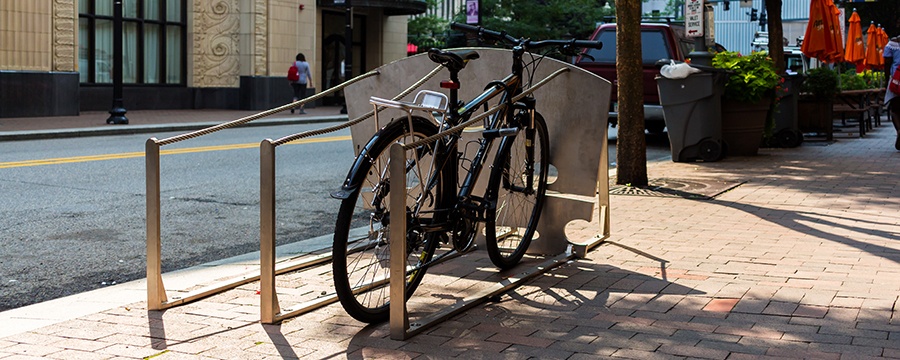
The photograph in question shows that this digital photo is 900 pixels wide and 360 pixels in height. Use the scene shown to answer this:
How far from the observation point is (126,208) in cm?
936

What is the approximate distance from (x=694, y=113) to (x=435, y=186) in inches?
338

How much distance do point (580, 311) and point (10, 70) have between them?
20.4 meters

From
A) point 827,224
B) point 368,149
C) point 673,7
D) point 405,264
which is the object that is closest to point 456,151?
point 368,149

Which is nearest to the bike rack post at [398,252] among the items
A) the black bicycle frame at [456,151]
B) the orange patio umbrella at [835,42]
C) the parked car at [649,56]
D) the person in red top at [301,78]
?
the black bicycle frame at [456,151]

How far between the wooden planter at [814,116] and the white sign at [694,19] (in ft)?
15.0

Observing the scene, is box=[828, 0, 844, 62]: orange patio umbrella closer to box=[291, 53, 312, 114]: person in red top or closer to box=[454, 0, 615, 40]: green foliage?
box=[291, 53, 312, 114]: person in red top

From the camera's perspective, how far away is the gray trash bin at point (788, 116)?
15.7 m

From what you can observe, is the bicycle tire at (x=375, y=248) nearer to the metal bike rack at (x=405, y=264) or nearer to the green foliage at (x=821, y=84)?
the metal bike rack at (x=405, y=264)

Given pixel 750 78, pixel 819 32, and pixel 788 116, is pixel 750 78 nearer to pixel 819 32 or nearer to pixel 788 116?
pixel 788 116

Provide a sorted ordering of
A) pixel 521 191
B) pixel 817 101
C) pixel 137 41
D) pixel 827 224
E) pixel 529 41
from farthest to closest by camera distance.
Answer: pixel 137 41, pixel 817 101, pixel 827 224, pixel 521 191, pixel 529 41

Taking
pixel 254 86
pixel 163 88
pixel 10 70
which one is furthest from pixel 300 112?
pixel 10 70

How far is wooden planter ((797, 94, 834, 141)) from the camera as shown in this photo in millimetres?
17562

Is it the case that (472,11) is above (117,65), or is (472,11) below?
above

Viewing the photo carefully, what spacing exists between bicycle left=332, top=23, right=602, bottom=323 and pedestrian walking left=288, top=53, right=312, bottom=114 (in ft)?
75.8
